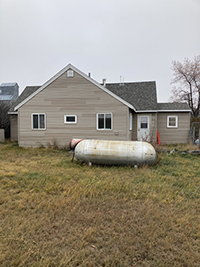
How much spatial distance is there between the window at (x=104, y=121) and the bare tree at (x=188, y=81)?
1946 centimetres

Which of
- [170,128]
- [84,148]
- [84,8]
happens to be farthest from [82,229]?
[84,8]

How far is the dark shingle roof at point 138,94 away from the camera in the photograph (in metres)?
16.6

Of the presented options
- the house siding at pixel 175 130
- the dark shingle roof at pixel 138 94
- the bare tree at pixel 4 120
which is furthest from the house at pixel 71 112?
the bare tree at pixel 4 120

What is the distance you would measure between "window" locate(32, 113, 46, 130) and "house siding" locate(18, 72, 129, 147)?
0.26 meters

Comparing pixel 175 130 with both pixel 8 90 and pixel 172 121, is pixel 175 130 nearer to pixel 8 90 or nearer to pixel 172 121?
pixel 172 121

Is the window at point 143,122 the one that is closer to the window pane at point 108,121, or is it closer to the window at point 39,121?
the window pane at point 108,121

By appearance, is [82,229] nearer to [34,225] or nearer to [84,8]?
[34,225]

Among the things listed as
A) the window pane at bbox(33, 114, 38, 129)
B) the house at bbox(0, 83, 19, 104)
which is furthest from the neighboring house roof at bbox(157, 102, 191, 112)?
the house at bbox(0, 83, 19, 104)

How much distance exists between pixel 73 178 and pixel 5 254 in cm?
401

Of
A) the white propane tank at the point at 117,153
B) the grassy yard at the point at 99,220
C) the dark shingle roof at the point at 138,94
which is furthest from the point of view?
the dark shingle roof at the point at 138,94

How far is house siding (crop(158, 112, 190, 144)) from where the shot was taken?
663 inches

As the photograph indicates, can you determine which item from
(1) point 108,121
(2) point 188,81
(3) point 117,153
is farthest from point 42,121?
(2) point 188,81

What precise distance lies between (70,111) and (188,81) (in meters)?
22.8

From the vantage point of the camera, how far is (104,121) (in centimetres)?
1402
